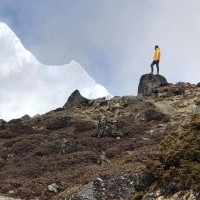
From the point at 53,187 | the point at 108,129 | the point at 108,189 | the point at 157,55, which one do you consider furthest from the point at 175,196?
the point at 157,55

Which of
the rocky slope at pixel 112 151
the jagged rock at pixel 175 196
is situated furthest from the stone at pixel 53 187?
the jagged rock at pixel 175 196

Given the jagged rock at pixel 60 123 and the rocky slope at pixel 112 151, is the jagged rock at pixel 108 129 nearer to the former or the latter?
the rocky slope at pixel 112 151

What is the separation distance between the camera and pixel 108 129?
3166 cm

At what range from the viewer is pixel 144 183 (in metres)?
9.57

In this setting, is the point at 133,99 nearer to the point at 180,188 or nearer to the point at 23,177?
the point at 23,177

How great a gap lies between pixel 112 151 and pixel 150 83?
2542 centimetres

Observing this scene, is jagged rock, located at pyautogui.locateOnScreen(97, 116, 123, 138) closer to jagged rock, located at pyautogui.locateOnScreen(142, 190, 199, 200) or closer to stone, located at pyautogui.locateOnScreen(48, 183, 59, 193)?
stone, located at pyautogui.locateOnScreen(48, 183, 59, 193)

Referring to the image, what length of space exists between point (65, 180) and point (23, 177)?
123 inches

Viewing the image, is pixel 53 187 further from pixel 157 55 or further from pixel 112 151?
pixel 157 55

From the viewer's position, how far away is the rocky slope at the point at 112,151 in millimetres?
9102

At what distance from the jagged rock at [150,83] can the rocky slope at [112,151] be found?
0.15 metres

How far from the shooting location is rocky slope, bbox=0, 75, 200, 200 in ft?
29.9

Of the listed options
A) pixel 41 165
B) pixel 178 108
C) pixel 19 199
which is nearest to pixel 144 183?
pixel 19 199

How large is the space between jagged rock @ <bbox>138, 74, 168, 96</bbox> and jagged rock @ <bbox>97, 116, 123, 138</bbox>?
1827 centimetres
